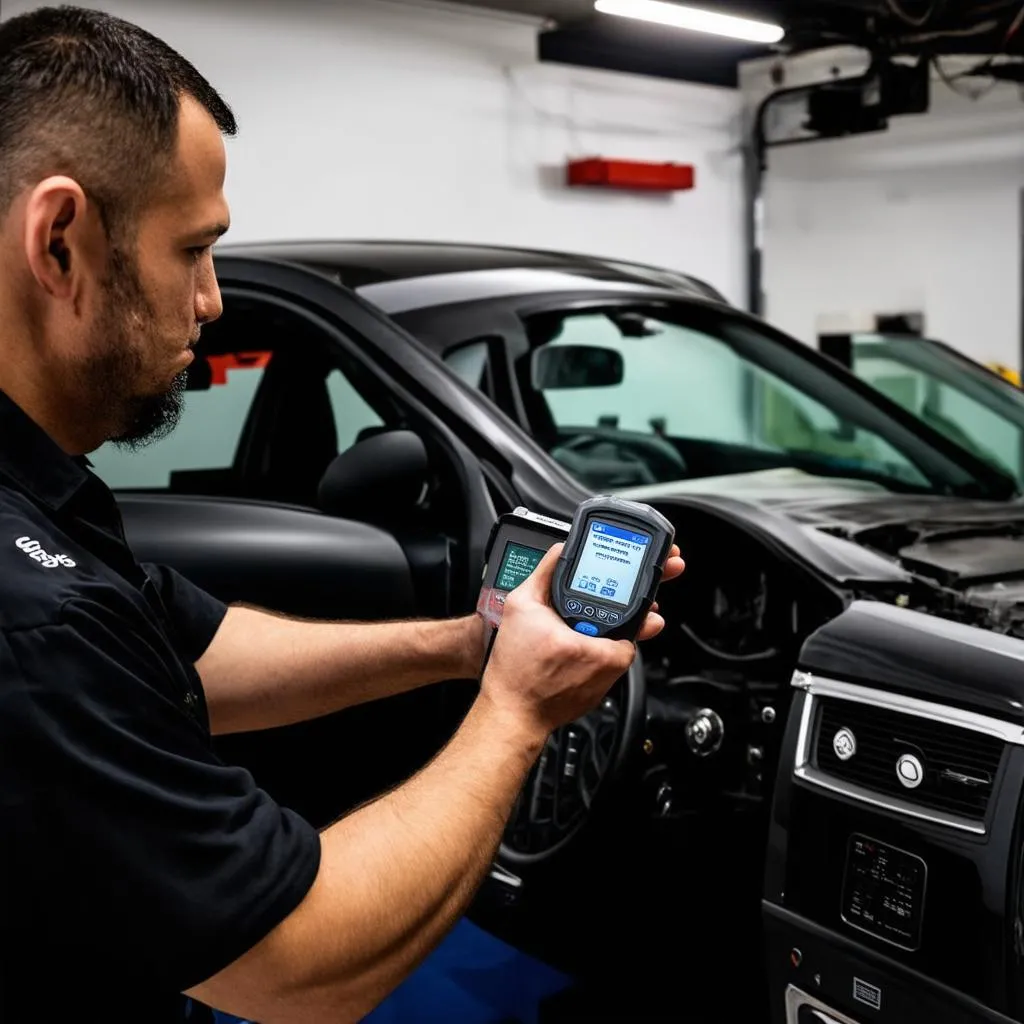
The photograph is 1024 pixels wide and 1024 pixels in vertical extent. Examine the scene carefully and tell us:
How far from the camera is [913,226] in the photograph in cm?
998

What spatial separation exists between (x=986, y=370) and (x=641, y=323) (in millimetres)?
1013

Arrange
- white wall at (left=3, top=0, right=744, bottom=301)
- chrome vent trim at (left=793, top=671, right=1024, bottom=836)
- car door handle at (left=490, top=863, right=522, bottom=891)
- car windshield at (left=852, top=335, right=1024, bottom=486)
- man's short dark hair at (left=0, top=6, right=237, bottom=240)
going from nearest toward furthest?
man's short dark hair at (left=0, top=6, right=237, bottom=240)
chrome vent trim at (left=793, top=671, right=1024, bottom=836)
car door handle at (left=490, top=863, right=522, bottom=891)
car windshield at (left=852, top=335, right=1024, bottom=486)
white wall at (left=3, top=0, right=744, bottom=301)

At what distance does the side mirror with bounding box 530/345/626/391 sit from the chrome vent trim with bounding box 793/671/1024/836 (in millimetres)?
1011

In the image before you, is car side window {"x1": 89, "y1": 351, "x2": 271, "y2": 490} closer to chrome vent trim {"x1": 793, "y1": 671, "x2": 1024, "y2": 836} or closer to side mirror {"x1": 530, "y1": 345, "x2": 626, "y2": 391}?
side mirror {"x1": 530, "y1": 345, "x2": 626, "y2": 391}

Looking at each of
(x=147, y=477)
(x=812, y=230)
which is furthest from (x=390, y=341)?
(x=812, y=230)

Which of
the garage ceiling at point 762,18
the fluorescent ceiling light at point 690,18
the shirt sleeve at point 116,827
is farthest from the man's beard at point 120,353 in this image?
the garage ceiling at point 762,18

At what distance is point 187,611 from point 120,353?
0.54m

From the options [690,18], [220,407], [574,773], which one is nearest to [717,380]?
[220,407]

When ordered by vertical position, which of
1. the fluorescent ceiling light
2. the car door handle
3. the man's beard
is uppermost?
the fluorescent ceiling light

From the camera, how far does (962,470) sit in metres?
3.01

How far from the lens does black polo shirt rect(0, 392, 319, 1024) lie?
3.42 feet

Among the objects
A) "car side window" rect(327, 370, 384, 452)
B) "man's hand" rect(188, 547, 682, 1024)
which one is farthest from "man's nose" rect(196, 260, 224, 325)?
"car side window" rect(327, 370, 384, 452)

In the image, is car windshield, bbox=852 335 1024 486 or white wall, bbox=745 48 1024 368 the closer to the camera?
car windshield, bbox=852 335 1024 486

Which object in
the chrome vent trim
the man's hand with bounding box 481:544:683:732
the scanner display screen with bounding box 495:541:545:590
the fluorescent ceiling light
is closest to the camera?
the man's hand with bounding box 481:544:683:732
